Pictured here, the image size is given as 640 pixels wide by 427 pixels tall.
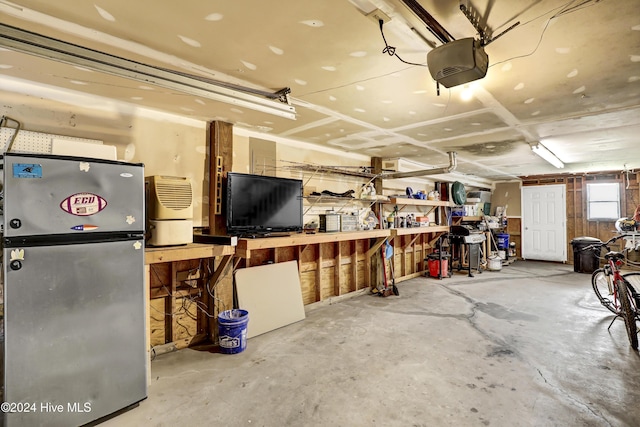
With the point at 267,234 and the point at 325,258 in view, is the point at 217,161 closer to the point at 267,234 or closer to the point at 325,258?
the point at 267,234

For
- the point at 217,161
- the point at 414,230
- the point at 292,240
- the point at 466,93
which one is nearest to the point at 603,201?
the point at 414,230

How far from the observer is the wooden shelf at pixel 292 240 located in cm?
295

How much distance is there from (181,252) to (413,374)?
2.19 meters

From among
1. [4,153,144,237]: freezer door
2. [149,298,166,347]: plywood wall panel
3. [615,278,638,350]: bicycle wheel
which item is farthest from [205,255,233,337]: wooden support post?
[615,278,638,350]: bicycle wheel

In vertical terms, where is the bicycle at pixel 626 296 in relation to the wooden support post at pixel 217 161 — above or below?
below

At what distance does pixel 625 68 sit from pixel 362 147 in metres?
2.86

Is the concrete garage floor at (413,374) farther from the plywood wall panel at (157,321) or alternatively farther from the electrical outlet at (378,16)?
the electrical outlet at (378,16)

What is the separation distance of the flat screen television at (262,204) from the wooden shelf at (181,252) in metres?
0.39

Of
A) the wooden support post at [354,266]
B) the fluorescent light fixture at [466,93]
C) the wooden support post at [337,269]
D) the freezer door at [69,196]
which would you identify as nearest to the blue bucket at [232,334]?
the freezer door at [69,196]

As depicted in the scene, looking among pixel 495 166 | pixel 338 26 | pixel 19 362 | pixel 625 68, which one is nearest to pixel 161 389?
pixel 19 362

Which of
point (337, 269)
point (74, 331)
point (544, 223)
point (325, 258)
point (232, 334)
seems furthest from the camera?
point (544, 223)

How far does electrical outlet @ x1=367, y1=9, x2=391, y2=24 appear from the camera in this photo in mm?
1504

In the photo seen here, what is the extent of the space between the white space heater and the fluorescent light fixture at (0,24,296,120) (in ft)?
2.75

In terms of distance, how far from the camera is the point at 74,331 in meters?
1.91
